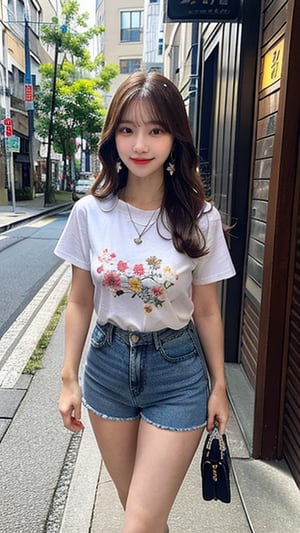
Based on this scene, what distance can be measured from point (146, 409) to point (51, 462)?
1526 mm

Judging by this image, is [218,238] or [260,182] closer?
[218,238]

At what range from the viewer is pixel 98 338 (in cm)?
169

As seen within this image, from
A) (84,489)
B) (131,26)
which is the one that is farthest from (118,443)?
(131,26)

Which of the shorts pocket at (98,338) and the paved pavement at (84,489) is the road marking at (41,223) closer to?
the paved pavement at (84,489)

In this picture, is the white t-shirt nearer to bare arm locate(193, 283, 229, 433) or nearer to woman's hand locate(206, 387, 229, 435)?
bare arm locate(193, 283, 229, 433)

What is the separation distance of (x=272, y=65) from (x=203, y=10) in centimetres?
118

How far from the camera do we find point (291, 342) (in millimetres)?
2545


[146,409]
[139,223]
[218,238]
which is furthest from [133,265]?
[146,409]

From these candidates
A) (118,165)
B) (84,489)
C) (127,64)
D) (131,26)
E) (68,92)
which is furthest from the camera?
(127,64)

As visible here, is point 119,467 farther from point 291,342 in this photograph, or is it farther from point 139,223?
point 291,342

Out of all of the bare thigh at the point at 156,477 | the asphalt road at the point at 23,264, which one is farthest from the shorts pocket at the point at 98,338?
the asphalt road at the point at 23,264

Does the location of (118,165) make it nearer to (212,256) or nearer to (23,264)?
(212,256)

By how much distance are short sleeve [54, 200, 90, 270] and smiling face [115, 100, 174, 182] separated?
23 centimetres

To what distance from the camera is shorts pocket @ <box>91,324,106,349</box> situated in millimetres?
1662
